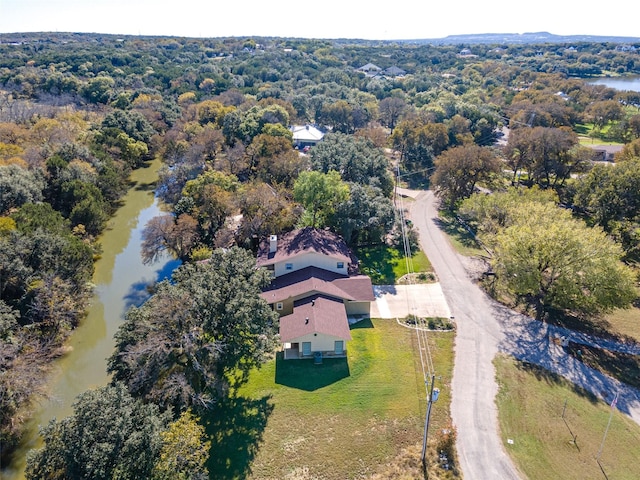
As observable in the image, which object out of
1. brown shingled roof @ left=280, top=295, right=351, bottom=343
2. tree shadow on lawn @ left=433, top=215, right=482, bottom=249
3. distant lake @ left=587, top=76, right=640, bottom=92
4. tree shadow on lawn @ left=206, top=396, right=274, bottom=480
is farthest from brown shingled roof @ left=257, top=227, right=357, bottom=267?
distant lake @ left=587, top=76, right=640, bottom=92

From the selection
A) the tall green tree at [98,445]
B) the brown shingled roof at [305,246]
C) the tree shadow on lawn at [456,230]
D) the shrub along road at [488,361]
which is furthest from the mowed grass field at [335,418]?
the tree shadow on lawn at [456,230]

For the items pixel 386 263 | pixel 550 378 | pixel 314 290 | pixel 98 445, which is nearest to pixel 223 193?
pixel 314 290

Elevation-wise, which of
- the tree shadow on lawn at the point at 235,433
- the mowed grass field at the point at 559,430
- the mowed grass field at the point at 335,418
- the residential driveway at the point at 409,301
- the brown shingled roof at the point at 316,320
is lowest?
the tree shadow on lawn at the point at 235,433

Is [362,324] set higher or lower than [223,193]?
lower

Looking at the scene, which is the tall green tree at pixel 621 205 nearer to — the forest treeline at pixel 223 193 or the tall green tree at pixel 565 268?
the forest treeline at pixel 223 193

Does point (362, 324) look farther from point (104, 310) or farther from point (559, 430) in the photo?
point (104, 310)

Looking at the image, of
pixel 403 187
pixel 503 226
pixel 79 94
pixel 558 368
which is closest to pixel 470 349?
pixel 558 368

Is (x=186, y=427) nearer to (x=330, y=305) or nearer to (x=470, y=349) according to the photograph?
(x=330, y=305)

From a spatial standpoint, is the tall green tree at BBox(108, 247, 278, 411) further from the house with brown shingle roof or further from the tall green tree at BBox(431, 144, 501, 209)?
the tall green tree at BBox(431, 144, 501, 209)
